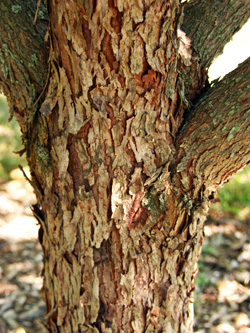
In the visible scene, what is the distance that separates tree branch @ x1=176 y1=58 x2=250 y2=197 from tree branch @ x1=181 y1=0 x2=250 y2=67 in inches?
6.1

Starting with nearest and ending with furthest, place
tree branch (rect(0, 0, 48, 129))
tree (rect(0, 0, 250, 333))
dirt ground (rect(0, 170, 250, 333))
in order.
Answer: tree (rect(0, 0, 250, 333))
tree branch (rect(0, 0, 48, 129))
dirt ground (rect(0, 170, 250, 333))

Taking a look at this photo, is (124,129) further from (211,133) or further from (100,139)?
(211,133)

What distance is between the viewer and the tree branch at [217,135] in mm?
1273

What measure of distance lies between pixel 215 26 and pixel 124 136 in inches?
23.5

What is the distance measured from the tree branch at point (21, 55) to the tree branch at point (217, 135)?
0.62 meters

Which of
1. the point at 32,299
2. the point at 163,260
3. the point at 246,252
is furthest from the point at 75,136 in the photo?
the point at 246,252

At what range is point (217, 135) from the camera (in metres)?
1.31

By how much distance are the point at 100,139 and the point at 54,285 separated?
2.43ft

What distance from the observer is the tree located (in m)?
1.23

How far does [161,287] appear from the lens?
1.52m

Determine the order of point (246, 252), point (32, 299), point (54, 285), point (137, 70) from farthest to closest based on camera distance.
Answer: point (246, 252)
point (32, 299)
point (54, 285)
point (137, 70)

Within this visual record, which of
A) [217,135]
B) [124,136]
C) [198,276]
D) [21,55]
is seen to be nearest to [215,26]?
[217,135]

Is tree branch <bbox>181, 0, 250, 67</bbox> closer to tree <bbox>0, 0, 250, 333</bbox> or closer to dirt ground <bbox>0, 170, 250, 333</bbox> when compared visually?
tree <bbox>0, 0, 250, 333</bbox>

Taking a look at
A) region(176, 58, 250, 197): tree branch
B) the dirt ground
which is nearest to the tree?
region(176, 58, 250, 197): tree branch
